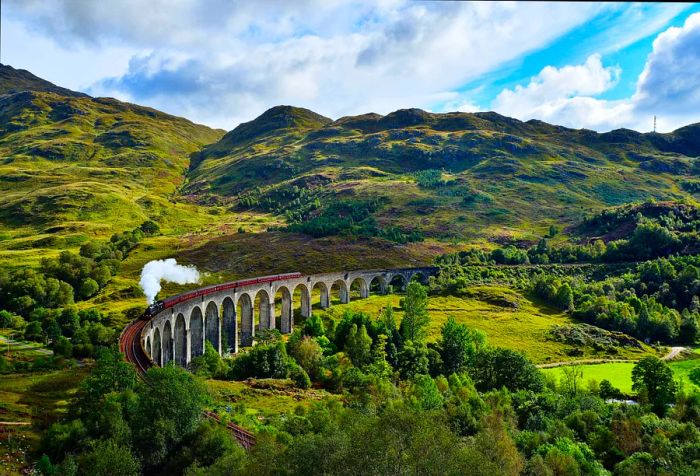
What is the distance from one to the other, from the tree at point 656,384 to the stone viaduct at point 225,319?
5521 cm

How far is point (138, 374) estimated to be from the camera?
43.2 meters

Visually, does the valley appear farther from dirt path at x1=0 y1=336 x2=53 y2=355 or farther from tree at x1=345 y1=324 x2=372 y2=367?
dirt path at x1=0 y1=336 x2=53 y2=355

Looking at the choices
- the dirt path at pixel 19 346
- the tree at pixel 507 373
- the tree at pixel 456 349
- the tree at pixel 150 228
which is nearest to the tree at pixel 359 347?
the tree at pixel 456 349

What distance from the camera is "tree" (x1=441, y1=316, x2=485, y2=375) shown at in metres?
70.2

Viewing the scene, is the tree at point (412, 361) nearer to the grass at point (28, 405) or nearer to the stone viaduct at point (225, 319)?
the stone viaduct at point (225, 319)

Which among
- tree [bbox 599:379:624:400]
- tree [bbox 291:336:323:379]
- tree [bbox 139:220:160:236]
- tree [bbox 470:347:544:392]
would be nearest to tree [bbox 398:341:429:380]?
tree [bbox 470:347:544:392]

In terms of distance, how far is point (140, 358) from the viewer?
47.6m

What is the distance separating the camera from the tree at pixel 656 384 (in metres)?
54.8

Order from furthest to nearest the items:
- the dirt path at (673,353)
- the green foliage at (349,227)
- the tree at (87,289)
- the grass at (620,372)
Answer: the green foliage at (349,227), the tree at (87,289), the dirt path at (673,353), the grass at (620,372)

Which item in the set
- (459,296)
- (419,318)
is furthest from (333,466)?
(459,296)

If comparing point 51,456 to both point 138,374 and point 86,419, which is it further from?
point 138,374

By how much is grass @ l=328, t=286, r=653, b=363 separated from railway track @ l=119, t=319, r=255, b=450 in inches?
1727

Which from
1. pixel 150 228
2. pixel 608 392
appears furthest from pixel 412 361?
pixel 150 228

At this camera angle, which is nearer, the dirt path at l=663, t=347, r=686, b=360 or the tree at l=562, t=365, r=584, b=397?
the tree at l=562, t=365, r=584, b=397
